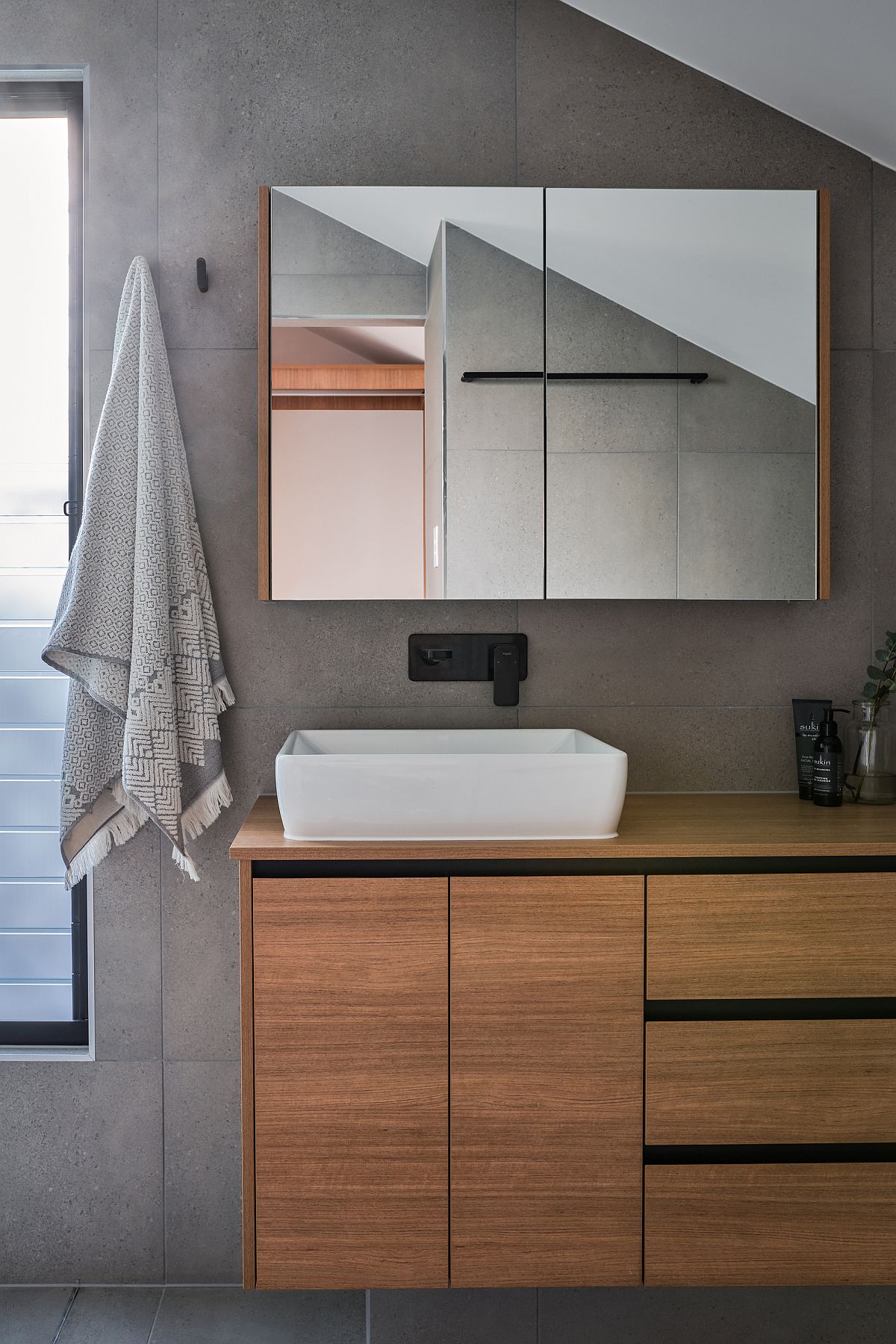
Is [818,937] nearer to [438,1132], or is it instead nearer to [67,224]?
[438,1132]

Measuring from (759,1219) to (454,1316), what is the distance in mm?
586

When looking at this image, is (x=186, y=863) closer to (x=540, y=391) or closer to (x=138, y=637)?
(x=138, y=637)

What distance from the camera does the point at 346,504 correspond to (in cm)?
172

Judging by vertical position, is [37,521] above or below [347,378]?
below

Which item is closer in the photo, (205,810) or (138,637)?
(138,637)

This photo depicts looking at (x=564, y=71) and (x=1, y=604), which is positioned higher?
(x=564, y=71)

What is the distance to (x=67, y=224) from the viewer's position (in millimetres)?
1858

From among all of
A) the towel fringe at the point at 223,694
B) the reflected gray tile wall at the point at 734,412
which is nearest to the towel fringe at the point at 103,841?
the towel fringe at the point at 223,694

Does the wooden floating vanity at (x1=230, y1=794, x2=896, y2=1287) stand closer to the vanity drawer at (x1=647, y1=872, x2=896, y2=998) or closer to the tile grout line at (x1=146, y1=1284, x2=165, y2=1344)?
the vanity drawer at (x1=647, y1=872, x2=896, y2=998)

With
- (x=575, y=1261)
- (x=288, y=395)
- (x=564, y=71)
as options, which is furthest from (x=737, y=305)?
(x=575, y=1261)

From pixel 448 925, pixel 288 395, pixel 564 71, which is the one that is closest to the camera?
pixel 448 925

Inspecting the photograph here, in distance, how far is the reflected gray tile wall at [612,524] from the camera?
171 centimetres

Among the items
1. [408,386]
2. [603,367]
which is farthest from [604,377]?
[408,386]

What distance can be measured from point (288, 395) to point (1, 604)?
2.43 ft
